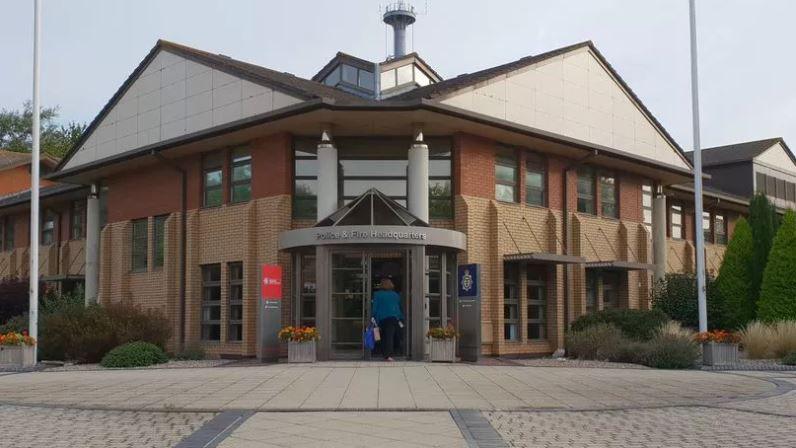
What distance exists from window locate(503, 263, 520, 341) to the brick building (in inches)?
2.6

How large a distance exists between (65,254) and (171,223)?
1114 cm

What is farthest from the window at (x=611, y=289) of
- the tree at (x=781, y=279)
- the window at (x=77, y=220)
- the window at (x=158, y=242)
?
the window at (x=77, y=220)

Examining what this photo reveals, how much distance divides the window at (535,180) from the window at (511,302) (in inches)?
84.2

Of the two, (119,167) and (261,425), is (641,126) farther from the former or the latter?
(261,425)

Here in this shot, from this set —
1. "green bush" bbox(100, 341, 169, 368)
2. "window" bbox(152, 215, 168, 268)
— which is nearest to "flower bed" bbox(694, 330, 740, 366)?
"green bush" bbox(100, 341, 169, 368)

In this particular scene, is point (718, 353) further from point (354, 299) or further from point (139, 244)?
point (139, 244)

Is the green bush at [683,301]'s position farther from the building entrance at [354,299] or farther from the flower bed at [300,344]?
the flower bed at [300,344]

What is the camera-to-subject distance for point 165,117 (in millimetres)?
26719

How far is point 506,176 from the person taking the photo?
82.4 ft

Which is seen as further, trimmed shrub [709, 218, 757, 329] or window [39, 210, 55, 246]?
window [39, 210, 55, 246]

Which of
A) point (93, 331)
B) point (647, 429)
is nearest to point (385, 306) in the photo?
point (93, 331)

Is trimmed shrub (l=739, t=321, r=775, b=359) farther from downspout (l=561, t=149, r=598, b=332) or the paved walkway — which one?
the paved walkway

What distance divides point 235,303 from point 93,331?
3.70 metres

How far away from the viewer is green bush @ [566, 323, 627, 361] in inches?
878
